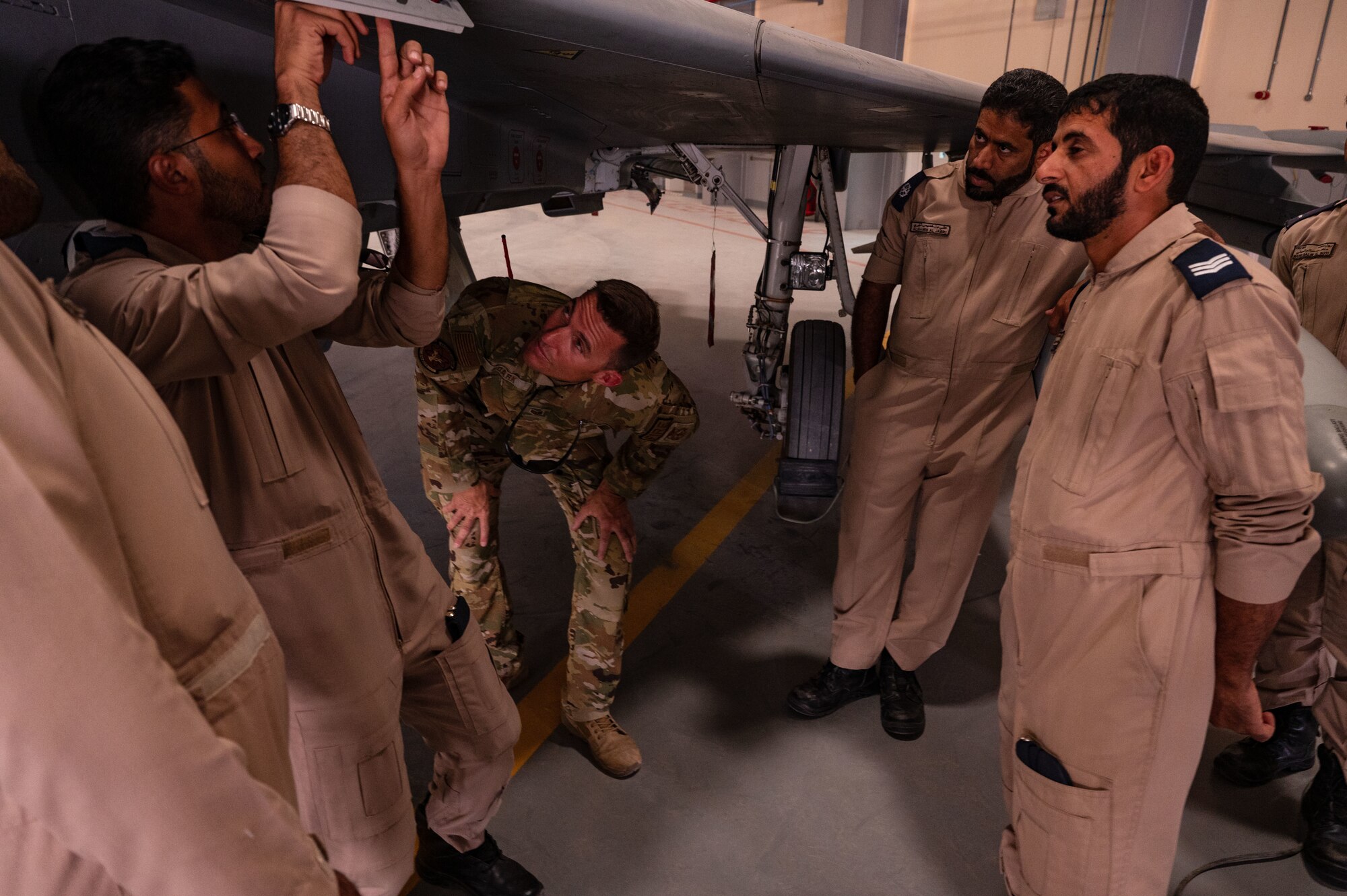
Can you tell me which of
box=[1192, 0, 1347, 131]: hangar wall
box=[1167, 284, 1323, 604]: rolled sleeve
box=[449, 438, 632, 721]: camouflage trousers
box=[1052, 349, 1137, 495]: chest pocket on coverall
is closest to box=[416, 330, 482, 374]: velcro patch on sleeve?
box=[449, 438, 632, 721]: camouflage trousers

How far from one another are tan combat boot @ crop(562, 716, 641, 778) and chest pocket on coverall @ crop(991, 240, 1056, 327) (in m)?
1.72

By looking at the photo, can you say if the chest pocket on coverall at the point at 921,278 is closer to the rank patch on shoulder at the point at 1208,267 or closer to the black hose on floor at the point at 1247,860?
the rank patch on shoulder at the point at 1208,267

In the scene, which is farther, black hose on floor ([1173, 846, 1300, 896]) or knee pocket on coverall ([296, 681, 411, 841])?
black hose on floor ([1173, 846, 1300, 896])

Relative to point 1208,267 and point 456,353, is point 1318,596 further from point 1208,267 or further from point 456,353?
point 456,353

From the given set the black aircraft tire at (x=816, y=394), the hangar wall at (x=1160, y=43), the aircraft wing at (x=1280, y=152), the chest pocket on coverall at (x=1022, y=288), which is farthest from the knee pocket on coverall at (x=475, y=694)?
the hangar wall at (x=1160, y=43)

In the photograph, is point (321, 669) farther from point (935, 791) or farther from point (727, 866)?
point (935, 791)

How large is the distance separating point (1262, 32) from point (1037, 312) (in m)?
8.34

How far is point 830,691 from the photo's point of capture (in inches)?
100

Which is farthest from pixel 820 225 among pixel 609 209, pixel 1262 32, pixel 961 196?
pixel 961 196

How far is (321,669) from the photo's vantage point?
4.29ft

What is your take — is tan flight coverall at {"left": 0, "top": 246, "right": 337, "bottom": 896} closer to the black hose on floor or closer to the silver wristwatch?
the silver wristwatch

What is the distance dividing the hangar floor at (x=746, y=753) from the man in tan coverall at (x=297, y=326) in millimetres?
734

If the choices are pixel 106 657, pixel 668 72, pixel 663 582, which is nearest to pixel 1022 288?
pixel 668 72

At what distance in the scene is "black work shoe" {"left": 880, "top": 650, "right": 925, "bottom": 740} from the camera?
2.43 meters
